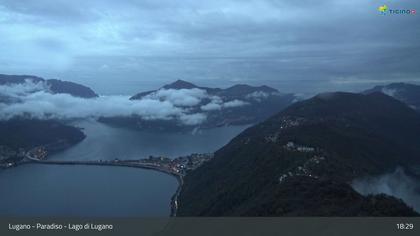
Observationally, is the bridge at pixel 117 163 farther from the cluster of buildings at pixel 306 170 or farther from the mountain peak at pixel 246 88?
the mountain peak at pixel 246 88

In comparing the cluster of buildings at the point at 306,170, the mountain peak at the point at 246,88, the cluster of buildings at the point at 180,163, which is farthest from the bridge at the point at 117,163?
the mountain peak at the point at 246,88

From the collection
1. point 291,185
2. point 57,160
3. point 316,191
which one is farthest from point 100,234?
point 57,160

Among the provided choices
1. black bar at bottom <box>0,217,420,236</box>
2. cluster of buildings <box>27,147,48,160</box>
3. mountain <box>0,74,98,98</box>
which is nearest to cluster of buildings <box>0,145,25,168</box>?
cluster of buildings <box>27,147,48,160</box>

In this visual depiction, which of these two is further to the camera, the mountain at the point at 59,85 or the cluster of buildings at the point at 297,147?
the mountain at the point at 59,85

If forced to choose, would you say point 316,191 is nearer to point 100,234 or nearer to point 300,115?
point 100,234

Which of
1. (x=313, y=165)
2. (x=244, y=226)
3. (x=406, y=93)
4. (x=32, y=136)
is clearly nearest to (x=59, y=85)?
(x=32, y=136)

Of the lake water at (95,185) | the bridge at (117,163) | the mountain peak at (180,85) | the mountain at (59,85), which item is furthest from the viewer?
the mountain peak at (180,85)
